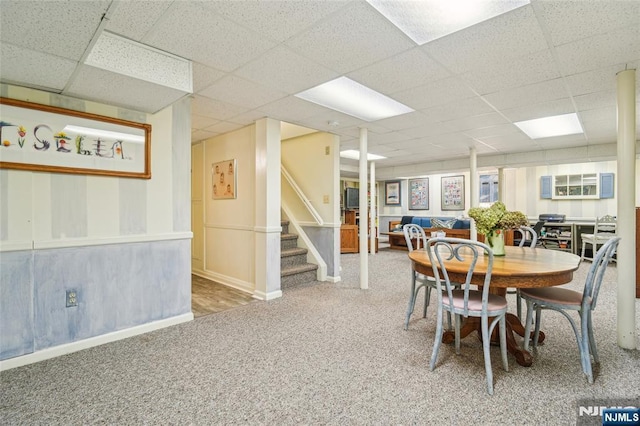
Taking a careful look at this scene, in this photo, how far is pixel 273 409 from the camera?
1.72m

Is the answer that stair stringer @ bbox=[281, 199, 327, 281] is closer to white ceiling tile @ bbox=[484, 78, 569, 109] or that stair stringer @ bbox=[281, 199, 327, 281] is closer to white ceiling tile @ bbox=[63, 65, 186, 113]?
white ceiling tile @ bbox=[63, 65, 186, 113]

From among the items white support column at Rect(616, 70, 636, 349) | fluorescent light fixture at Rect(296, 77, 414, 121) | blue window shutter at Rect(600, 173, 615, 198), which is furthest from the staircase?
blue window shutter at Rect(600, 173, 615, 198)

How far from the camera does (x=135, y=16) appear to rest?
6.05ft

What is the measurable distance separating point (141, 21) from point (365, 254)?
3570mm

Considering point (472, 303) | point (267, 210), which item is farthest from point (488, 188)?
point (472, 303)

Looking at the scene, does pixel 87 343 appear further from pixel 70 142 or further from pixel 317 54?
pixel 317 54

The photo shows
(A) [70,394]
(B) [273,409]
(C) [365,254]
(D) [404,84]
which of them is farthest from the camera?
(C) [365,254]

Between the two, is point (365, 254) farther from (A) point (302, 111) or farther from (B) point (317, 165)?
(A) point (302, 111)

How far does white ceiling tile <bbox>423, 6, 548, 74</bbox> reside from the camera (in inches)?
76.8

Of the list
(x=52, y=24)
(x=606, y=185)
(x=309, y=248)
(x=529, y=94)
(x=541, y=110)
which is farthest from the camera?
(x=606, y=185)

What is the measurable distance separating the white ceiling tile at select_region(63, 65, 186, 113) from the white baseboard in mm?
1962

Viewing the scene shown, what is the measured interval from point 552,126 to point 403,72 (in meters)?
3.44

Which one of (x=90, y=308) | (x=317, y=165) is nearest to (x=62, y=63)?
(x=90, y=308)

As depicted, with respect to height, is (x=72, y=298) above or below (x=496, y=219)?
below
